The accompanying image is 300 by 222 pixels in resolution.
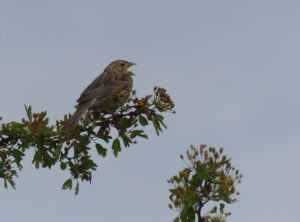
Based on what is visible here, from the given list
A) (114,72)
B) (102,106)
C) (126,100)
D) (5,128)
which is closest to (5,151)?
(5,128)

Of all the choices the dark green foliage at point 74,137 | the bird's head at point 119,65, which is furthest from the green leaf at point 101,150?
the bird's head at point 119,65

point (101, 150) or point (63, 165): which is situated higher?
point (101, 150)

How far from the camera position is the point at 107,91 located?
1160cm

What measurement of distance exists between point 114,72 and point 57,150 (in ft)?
18.8

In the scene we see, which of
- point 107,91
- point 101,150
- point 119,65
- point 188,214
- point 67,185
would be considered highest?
point 119,65

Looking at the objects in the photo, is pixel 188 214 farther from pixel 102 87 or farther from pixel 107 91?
pixel 102 87

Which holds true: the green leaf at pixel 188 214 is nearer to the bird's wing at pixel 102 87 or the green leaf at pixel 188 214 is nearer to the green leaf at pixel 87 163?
the green leaf at pixel 87 163

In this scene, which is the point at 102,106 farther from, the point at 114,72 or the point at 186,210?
the point at 186,210

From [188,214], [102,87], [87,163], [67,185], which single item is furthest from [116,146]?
[102,87]

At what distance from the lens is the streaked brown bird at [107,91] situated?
368 inches

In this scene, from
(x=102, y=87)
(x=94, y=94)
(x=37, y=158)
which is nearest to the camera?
(x=37, y=158)

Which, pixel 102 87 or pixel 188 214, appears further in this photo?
pixel 102 87

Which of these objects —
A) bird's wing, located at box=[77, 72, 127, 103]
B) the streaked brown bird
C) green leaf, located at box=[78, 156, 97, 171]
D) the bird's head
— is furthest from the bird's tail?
the bird's head

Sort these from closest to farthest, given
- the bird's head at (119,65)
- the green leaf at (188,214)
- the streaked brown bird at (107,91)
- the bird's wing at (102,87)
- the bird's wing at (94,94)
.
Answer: the green leaf at (188,214) → the streaked brown bird at (107,91) → the bird's wing at (94,94) → the bird's wing at (102,87) → the bird's head at (119,65)
